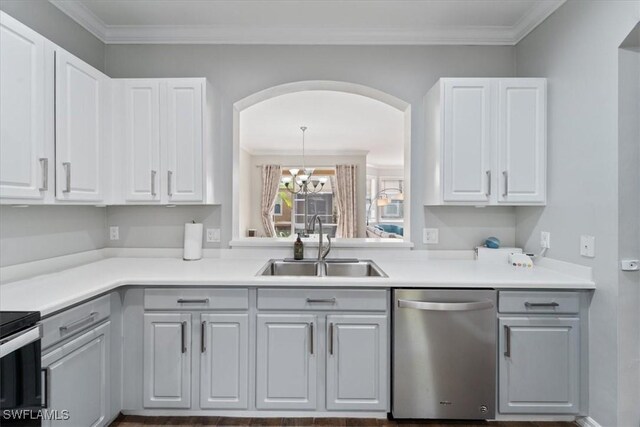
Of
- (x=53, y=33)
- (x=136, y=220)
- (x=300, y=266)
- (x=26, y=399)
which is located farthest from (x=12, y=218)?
(x=300, y=266)

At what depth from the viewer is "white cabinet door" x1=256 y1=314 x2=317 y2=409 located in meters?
2.04

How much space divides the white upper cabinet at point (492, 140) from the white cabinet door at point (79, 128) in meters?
2.20

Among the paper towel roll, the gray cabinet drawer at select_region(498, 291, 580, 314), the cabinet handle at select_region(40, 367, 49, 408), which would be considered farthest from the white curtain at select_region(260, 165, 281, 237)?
the cabinet handle at select_region(40, 367, 49, 408)

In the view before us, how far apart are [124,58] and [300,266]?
2.10m

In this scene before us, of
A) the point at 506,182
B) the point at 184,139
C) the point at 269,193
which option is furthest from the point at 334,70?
the point at 269,193

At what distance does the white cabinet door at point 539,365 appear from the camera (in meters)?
2.00

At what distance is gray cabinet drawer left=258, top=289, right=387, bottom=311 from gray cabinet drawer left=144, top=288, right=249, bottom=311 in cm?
13

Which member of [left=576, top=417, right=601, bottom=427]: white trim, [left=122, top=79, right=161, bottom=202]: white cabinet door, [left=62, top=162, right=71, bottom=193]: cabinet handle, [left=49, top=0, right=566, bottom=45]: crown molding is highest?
[left=49, top=0, right=566, bottom=45]: crown molding

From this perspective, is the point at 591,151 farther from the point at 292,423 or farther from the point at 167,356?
the point at 167,356

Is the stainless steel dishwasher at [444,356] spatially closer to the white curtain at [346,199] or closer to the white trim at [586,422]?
the white trim at [586,422]

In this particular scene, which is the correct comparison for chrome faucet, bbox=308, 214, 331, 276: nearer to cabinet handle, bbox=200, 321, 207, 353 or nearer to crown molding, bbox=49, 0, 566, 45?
cabinet handle, bbox=200, 321, 207, 353

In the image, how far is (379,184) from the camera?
34.4 feet

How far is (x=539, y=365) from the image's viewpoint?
2006mm

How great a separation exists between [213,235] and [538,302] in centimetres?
221
